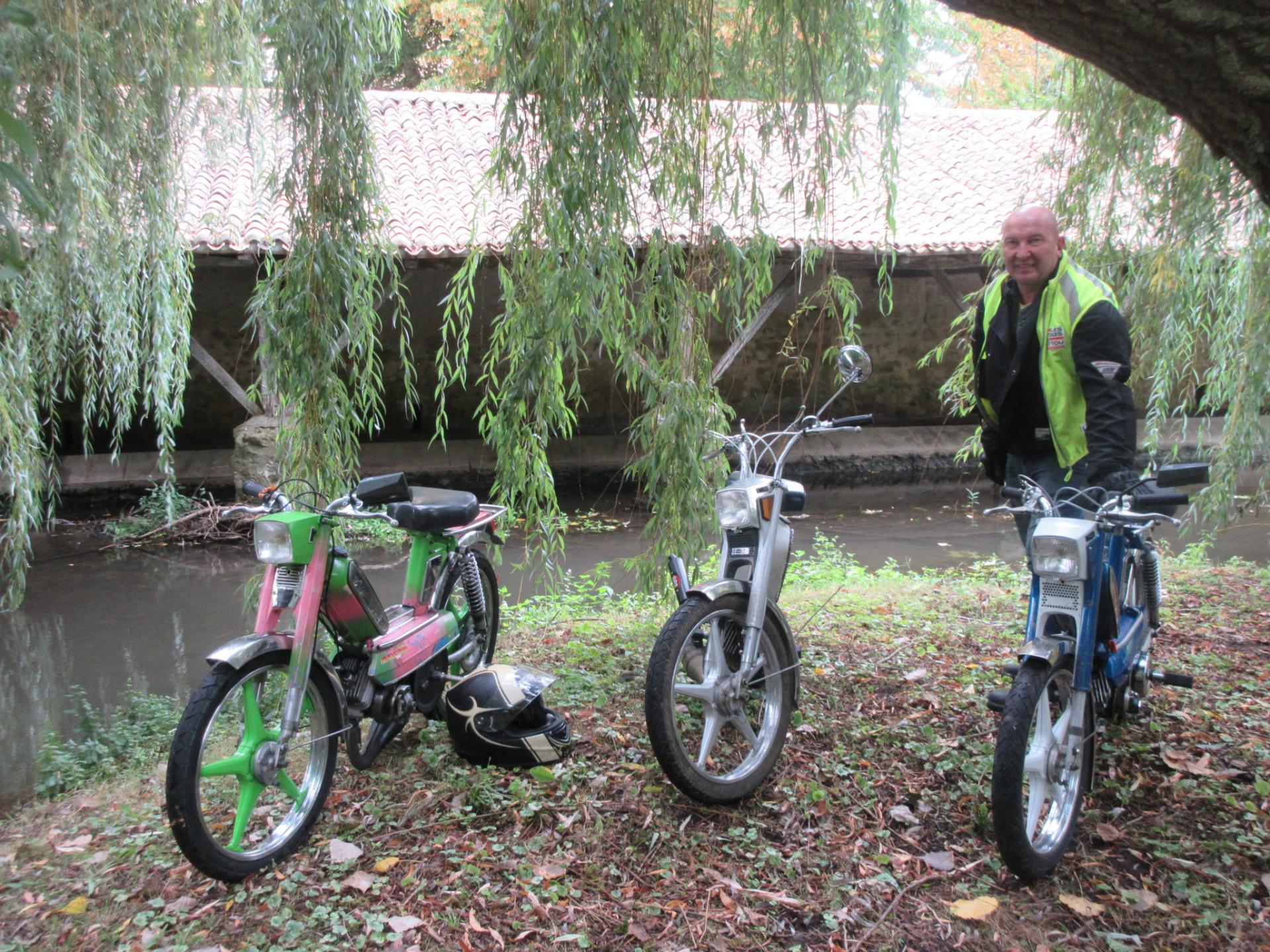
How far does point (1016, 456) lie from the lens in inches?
125

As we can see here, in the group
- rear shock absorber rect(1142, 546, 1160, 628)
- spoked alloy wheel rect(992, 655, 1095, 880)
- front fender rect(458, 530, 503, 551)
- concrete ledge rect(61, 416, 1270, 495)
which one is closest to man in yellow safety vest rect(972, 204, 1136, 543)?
rear shock absorber rect(1142, 546, 1160, 628)

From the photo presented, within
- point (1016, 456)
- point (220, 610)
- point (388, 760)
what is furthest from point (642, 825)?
point (220, 610)

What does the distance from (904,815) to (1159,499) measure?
3.53 feet

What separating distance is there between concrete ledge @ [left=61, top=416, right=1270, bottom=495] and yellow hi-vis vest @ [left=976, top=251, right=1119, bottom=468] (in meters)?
6.69

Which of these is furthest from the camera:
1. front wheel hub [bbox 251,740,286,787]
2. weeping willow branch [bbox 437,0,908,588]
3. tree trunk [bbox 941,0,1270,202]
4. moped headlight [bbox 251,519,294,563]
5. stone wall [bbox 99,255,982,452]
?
stone wall [bbox 99,255,982,452]

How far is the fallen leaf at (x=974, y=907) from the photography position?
2303mm

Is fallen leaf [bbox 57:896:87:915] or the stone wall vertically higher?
the stone wall

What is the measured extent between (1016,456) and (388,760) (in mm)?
2191

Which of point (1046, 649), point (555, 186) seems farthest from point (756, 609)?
point (555, 186)

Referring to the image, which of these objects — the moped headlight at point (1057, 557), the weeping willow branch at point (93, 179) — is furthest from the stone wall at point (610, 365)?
the moped headlight at point (1057, 557)

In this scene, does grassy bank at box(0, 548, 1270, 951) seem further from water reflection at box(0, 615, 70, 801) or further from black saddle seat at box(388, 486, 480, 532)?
water reflection at box(0, 615, 70, 801)

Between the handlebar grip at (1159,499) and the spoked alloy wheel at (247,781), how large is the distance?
85.6 inches

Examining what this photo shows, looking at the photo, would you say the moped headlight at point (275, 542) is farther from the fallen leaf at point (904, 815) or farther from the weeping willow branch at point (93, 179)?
the fallen leaf at point (904, 815)

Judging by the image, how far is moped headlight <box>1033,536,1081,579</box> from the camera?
241 centimetres
